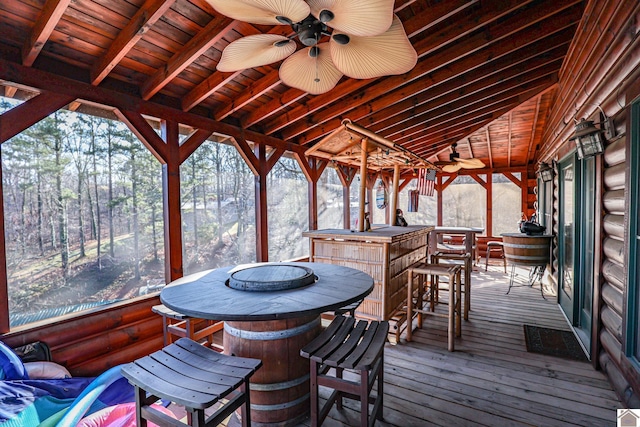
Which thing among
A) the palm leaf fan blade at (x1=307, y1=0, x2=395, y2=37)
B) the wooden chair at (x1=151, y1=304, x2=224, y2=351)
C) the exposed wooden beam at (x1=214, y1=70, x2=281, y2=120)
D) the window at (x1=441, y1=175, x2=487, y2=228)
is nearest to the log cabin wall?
the palm leaf fan blade at (x1=307, y1=0, x2=395, y2=37)

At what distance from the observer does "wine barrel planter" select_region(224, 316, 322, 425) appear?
6.68 ft

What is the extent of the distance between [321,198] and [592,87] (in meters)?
4.93

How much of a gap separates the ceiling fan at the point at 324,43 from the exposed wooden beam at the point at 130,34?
2.11ft

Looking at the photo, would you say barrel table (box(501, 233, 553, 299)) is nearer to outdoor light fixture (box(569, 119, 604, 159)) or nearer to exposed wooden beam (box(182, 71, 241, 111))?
outdoor light fixture (box(569, 119, 604, 159))

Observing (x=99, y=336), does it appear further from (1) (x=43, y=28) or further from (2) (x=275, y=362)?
(1) (x=43, y=28)

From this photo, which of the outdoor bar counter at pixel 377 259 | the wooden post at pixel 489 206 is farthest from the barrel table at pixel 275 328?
the wooden post at pixel 489 206

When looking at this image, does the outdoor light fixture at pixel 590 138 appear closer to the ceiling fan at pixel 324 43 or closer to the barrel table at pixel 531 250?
the ceiling fan at pixel 324 43

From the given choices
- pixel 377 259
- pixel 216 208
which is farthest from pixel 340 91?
pixel 216 208

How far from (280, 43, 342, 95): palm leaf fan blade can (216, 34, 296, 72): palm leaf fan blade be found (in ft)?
0.45

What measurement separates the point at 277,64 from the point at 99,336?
329 centimetres

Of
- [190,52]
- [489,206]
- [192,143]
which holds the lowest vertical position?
[489,206]

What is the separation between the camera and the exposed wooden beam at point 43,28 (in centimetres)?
195

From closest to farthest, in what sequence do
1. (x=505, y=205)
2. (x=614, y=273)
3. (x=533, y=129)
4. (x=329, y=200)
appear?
(x=614, y=273)
(x=533, y=129)
(x=329, y=200)
(x=505, y=205)

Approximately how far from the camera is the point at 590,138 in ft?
8.61
